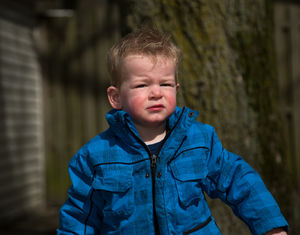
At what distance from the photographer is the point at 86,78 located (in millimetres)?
5703

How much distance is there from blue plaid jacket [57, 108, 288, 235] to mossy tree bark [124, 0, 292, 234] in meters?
0.64

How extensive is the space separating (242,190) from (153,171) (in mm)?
428

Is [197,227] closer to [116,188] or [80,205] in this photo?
[116,188]

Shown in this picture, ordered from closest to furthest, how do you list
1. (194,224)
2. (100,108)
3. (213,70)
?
(194,224), (213,70), (100,108)

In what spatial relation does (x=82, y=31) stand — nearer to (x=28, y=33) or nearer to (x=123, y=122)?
(x=28, y=33)

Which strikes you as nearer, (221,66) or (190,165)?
(190,165)

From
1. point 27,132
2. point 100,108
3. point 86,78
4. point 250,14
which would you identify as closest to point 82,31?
point 86,78

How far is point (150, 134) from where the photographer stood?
1947 mm

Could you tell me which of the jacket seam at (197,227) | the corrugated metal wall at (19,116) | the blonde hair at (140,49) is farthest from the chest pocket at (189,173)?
the corrugated metal wall at (19,116)

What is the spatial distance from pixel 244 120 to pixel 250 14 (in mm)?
742

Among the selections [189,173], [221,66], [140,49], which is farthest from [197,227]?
[221,66]

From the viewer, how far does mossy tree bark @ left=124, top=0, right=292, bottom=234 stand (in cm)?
252

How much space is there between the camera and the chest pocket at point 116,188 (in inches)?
70.7

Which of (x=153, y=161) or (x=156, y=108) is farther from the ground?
(x=156, y=108)
